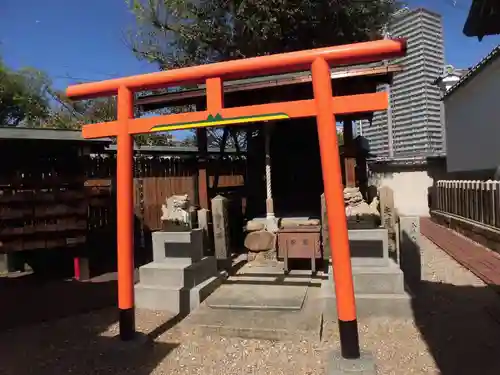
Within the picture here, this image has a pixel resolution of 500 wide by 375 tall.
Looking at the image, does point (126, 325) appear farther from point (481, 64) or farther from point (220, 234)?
point (481, 64)

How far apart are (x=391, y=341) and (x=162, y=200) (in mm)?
6703

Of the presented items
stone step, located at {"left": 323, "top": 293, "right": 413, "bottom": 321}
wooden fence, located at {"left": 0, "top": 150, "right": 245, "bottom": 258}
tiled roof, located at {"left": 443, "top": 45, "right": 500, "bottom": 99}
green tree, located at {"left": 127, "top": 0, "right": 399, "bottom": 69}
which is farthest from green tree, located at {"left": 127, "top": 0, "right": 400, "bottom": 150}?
stone step, located at {"left": 323, "top": 293, "right": 413, "bottom": 321}

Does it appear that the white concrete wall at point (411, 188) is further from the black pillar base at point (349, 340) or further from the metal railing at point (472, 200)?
the black pillar base at point (349, 340)

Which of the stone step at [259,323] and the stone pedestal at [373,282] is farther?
the stone pedestal at [373,282]

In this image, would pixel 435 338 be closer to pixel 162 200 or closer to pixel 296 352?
pixel 296 352

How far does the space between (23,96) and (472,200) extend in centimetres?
2460

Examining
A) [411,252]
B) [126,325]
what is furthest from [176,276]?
[411,252]

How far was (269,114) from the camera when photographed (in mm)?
3604

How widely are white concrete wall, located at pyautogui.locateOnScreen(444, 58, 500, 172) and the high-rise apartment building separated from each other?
3.25m

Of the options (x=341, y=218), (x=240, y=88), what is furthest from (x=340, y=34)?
(x=341, y=218)

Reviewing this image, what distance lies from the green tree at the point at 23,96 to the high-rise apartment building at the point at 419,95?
19974 millimetres

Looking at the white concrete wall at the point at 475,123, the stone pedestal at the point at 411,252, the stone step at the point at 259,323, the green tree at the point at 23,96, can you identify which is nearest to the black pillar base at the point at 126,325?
the stone step at the point at 259,323

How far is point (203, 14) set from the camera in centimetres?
1377

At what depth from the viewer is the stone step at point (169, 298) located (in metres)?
5.27
